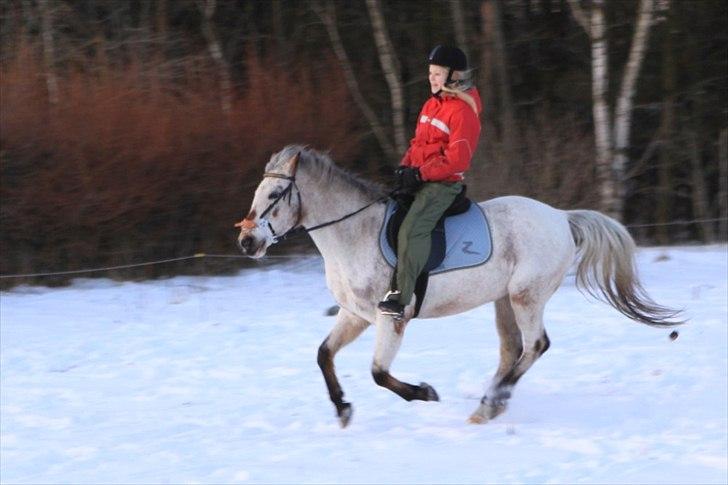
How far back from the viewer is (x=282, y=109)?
1368 centimetres

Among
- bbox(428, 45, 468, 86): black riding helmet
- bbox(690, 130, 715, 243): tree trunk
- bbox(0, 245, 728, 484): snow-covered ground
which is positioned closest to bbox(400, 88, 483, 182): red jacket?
bbox(428, 45, 468, 86): black riding helmet

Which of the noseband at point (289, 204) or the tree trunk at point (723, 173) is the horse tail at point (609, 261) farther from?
the tree trunk at point (723, 173)

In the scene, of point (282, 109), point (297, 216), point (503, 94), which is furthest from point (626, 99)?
point (297, 216)

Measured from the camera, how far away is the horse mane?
6352 mm

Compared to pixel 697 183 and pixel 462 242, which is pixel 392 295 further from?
pixel 697 183

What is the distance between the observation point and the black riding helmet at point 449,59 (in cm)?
630

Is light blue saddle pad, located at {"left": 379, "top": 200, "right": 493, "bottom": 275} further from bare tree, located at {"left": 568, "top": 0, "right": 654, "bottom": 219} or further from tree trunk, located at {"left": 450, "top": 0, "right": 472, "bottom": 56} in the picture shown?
tree trunk, located at {"left": 450, "top": 0, "right": 472, "bottom": 56}

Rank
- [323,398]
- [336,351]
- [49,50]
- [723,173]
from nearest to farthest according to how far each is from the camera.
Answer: [336,351] → [323,398] → [49,50] → [723,173]

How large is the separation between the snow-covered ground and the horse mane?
152cm

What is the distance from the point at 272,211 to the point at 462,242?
48.0 inches

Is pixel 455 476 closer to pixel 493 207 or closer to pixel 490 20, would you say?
pixel 493 207

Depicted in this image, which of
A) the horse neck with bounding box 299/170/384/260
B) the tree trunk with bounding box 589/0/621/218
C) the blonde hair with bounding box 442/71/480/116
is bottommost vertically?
the tree trunk with bounding box 589/0/621/218

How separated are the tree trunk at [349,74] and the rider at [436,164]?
337 inches

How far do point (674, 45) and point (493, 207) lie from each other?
34.8 feet
